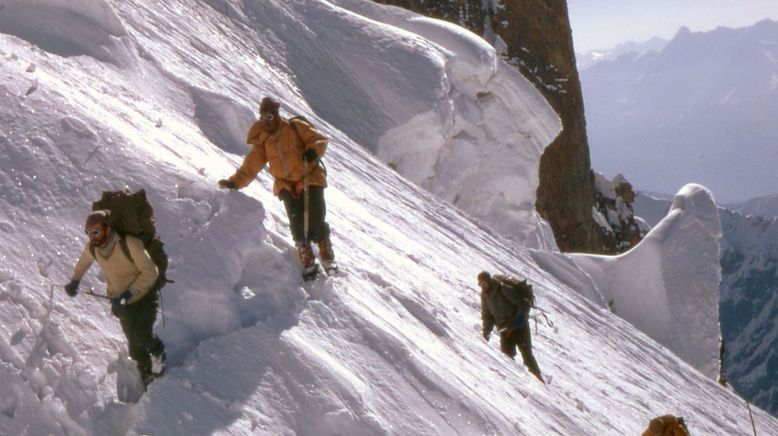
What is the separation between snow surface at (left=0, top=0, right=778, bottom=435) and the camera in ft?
Answer: 20.8

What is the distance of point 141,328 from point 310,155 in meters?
2.42

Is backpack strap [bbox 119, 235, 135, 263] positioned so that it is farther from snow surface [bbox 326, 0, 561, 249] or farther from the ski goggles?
snow surface [bbox 326, 0, 561, 249]

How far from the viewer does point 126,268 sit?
625cm

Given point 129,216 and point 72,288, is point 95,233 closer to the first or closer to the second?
point 129,216

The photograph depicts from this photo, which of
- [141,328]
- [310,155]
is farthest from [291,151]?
[141,328]

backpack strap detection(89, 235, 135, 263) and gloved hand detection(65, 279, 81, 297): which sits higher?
backpack strap detection(89, 235, 135, 263)

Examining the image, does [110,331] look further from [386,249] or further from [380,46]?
[380,46]

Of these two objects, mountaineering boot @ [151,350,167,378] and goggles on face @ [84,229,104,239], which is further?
mountaineering boot @ [151,350,167,378]

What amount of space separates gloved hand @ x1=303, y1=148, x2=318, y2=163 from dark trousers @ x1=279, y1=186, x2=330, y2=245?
345 mm

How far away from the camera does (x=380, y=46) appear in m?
20.0

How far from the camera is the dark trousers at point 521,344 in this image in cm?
1105

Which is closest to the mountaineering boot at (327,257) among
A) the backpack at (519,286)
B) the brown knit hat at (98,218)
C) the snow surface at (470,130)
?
the brown knit hat at (98,218)

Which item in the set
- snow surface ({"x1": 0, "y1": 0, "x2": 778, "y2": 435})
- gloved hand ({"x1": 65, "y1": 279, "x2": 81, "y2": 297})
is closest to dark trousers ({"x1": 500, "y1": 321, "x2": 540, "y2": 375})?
snow surface ({"x1": 0, "y1": 0, "x2": 778, "y2": 435})

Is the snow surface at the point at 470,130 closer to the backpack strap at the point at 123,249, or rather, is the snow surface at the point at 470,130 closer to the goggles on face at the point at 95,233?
the backpack strap at the point at 123,249
